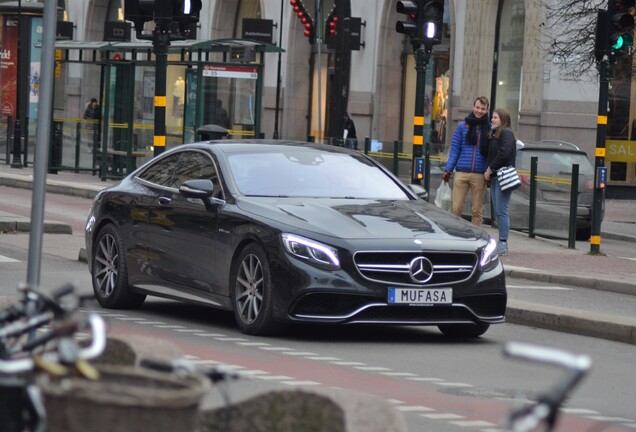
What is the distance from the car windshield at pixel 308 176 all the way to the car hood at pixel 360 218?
0.21 metres

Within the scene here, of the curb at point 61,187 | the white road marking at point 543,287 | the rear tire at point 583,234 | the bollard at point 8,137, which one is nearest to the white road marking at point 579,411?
the white road marking at point 543,287

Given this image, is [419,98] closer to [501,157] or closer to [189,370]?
[501,157]

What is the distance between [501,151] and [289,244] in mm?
9342

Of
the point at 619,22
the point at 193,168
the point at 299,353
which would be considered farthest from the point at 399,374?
the point at 619,22

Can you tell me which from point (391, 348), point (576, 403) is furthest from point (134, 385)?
point (391, 348)

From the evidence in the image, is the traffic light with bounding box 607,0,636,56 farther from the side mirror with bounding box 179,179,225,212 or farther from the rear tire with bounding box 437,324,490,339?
the side mirror with bounding box 179,179,225,212

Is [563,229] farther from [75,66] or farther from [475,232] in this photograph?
[75,66]

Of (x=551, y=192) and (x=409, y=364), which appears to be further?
(x=551, y=192)

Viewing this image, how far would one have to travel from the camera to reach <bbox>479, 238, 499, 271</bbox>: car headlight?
1141 cm

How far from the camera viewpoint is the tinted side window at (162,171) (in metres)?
12.9

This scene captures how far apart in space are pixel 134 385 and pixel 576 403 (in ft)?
18.9

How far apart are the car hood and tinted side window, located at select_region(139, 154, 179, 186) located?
131cm

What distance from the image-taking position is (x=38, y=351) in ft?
11.6

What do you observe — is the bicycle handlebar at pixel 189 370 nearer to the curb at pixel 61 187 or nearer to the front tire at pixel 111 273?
the front tire at pixel 111 273
